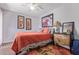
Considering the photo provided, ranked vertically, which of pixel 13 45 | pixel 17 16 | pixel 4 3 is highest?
pixel 4 3

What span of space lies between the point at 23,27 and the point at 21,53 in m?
0.35

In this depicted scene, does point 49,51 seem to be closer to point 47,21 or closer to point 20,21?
point 47,21

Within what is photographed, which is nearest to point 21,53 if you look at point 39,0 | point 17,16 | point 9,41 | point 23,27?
point 9,41

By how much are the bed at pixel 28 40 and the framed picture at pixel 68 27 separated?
0.69 feet

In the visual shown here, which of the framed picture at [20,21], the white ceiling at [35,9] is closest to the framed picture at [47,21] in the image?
the white ceiling at [35,9]

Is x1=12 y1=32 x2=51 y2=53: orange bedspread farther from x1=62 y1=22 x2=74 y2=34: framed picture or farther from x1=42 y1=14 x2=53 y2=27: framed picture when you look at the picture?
x1=62 y1=22 x2=74 y2=34: framed picture

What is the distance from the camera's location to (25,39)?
67.6 inches

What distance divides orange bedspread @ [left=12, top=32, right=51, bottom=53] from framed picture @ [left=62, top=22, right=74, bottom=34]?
268 mm

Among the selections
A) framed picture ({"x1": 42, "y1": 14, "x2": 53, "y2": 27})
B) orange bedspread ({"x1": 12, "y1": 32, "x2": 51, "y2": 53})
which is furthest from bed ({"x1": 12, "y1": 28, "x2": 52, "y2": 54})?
framed picture ({"x1": 42, "y1": 14, "x2": 53, "y2": 27})

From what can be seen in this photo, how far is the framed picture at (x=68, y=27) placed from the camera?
173cm

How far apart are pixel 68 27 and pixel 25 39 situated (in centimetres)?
59
